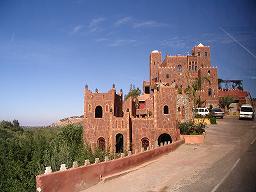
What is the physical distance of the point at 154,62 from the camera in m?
61.4

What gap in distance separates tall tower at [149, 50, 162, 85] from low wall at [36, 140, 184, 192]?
139 feet

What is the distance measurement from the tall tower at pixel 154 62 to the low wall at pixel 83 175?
42.2 m

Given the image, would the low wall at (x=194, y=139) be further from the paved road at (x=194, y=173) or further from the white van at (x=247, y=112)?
the white van at (x=247, y=112)

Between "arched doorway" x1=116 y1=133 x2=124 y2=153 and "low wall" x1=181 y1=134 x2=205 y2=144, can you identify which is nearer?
"low wall" x1=181 y1=134 x2=205 y2=144

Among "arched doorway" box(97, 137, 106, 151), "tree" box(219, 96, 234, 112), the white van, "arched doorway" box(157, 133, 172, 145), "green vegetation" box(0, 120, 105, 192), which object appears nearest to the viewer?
"green vegetation" box(0, 120, 105, 192)

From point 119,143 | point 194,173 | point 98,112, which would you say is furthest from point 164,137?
point 194,173

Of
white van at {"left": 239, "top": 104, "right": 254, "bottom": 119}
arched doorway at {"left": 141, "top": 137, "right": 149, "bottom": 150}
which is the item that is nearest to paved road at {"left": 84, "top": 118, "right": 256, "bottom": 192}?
arched doorway at {"left": 141, "top": 137, "right": 149, "bottom": 150}

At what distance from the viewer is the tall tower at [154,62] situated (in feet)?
198

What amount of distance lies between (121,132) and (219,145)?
14.9 metres

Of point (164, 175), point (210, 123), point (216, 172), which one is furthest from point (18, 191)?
point (210, 123)

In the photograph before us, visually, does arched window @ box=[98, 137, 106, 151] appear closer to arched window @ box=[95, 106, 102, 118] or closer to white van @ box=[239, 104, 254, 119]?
arched window @ box=[95, 106, 102, 118]

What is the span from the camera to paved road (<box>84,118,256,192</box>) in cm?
1195

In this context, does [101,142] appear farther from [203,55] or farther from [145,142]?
[203,55]

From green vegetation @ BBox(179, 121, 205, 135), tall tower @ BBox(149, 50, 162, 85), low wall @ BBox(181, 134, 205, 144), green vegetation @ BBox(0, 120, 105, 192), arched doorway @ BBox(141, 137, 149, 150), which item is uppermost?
tall tower @ BBox(149, 50, 162, 85)
